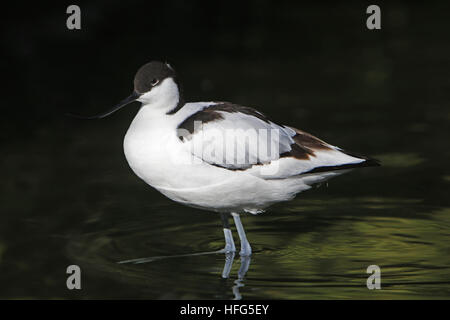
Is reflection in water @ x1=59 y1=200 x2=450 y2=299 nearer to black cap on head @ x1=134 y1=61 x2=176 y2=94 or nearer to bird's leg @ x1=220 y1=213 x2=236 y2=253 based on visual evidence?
bird's leg @ x1=220 y1=213 x2=236 y2=253

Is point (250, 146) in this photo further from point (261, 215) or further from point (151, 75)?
point (261, 215)

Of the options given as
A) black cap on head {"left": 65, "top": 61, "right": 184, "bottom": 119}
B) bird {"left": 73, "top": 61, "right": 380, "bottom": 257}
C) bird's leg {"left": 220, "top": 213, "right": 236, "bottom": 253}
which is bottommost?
bird's leg {"left": 220, "top": 213, "right": 236, "bottom": 253}

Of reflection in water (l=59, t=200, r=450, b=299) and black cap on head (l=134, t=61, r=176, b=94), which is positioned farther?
black cap on head (l=134, t=61, r=176, b=94)

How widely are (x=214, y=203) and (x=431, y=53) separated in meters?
9.87

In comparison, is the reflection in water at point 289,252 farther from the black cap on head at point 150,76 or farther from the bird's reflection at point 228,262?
the black cap on head at point 150,76

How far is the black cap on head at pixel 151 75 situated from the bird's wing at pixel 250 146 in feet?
1.22

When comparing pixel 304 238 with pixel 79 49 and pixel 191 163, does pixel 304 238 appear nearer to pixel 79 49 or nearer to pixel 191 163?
pixel 191 163

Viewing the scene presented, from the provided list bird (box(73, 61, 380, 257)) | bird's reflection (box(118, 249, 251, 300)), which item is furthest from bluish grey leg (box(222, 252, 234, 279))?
bird (box(73, 61, 380, 257))

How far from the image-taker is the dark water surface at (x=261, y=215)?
6472mm

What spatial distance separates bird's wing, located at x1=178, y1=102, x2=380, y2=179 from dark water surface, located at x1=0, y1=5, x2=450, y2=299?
0.68 metres

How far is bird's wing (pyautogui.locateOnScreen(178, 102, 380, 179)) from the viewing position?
6535 millimetres

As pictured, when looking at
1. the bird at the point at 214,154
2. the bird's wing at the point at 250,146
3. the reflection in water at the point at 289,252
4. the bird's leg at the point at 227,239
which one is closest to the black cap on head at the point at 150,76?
the bird at the point at 214,154
